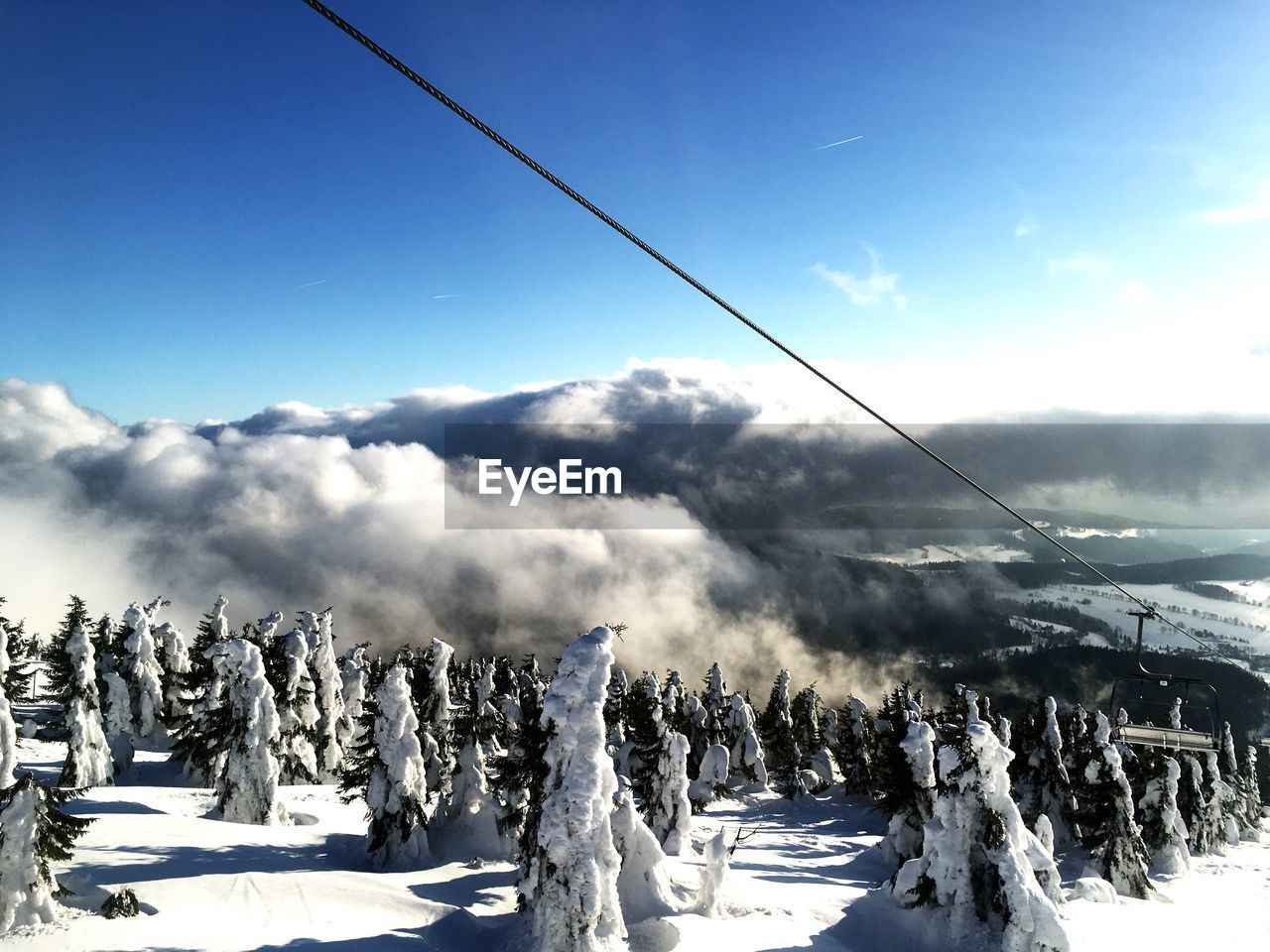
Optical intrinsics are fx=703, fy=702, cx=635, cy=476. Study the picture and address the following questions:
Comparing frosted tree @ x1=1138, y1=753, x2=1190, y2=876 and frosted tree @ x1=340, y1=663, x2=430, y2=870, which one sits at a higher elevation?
frosted tree @ x1=340, y1=663, x2=430, y2=870

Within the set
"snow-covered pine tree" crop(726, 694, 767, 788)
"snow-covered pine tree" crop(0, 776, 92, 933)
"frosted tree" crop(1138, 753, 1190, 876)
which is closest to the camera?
"snow-covered pine tree" crop(0, 776, 92, 933)

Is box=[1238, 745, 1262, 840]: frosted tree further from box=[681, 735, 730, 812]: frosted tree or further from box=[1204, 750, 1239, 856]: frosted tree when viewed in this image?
box=[681, 735, 730, 812]: frosted tree

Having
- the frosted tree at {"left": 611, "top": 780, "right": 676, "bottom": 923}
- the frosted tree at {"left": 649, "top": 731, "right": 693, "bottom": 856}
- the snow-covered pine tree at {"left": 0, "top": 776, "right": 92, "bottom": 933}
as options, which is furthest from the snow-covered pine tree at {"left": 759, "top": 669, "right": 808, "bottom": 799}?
the snow-covered pine tree at {"left": 0, "top": 776, "right": 92, "bottom": 933}

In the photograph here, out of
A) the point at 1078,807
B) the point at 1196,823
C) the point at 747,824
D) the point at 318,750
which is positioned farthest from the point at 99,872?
the point at 1196,823

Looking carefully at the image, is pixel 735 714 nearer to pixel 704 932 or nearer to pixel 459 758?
pixel 459 758

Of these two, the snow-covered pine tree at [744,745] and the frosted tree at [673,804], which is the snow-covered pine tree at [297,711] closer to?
the frosted tree at [673,804]

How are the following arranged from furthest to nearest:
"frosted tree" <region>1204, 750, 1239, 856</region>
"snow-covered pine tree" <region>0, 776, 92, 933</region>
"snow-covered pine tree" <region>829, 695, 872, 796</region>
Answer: "snow-covered pine tree" <region>829, 695, 872, 796</region>, "frosted tree" <region>1204, 750, 1239, 856</region>, "snow-covered pine tree" <region>0, 776, 92, 933</region>
